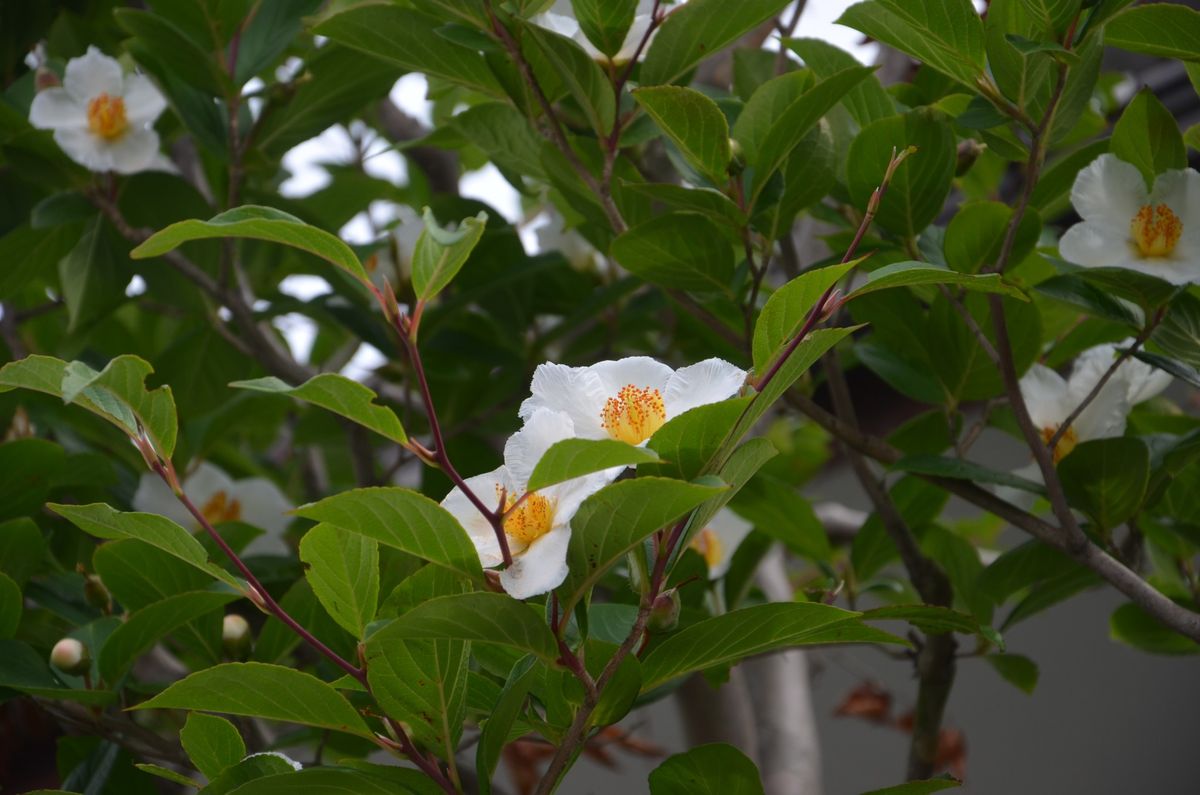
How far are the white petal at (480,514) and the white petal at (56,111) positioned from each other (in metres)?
0.62

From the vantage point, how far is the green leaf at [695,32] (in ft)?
2.49

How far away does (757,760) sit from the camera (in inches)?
51.7

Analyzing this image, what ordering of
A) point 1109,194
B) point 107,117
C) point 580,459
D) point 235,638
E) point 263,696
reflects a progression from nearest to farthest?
point 580,459 → point 263,696 → point 1109,194 → point 235,638 → point 107,117

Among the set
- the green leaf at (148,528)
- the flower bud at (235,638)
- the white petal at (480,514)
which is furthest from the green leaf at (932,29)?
the flower bud at (235,638)

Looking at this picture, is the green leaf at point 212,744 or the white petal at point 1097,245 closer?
the green leaf at point 212,744

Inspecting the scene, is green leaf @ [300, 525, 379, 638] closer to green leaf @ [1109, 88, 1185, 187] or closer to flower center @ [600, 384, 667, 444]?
flower center @ [600, 384, 667, 444]

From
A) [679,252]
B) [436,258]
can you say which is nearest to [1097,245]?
[679,252]

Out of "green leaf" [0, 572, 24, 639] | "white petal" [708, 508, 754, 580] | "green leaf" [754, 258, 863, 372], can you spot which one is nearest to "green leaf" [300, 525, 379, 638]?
"green leaf" [754, 258, 863, 372]

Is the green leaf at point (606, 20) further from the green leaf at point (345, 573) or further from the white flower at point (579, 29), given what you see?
the green leaf at point (345, 573)

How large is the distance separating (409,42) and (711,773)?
0.50 m

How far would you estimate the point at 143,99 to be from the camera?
3.60 ft

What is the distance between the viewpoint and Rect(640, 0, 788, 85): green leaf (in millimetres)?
759

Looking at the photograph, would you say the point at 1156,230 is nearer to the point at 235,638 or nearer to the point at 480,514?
the point at 480,514

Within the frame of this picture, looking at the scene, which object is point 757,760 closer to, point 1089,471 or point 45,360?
point 1089,471
